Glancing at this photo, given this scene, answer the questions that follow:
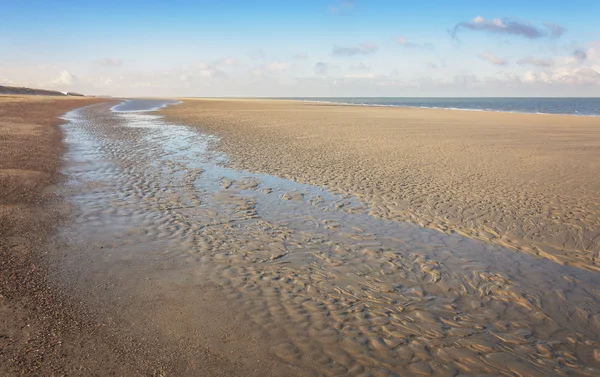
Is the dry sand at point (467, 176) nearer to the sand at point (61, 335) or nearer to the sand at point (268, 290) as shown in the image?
the sand at point (268, 290)

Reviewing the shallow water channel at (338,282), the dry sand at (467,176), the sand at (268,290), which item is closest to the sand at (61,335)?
the sand at (268,290)

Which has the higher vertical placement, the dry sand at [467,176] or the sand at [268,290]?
the dry sand at [467,176]

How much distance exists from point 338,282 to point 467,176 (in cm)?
962

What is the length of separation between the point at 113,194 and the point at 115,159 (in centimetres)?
613

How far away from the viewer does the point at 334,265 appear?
7207mm

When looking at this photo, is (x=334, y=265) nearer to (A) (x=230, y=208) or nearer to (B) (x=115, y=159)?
(A) (x=230, y=208)

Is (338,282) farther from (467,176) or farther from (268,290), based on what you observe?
(467,176)

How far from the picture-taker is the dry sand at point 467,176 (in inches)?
360

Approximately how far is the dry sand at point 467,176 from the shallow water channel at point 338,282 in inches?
42.3

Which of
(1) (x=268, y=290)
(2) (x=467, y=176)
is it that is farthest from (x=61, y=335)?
(2) (x=467, y=176)

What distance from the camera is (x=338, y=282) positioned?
6.56 meters

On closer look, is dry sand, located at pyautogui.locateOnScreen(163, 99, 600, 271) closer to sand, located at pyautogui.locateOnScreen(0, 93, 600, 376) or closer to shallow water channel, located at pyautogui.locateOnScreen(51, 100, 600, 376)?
sand, located at pyautogui.locateOnScreen(0, 93, 600, 376)

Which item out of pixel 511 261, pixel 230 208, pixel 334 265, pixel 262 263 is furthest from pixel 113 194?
pixel 511 261

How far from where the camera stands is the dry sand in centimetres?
916
